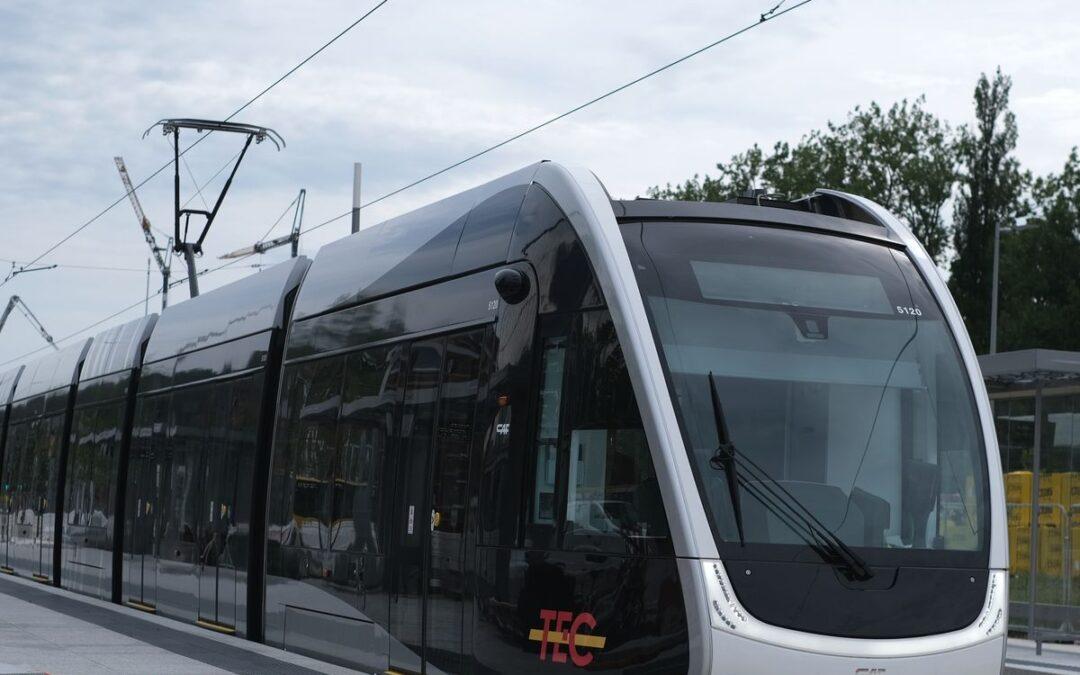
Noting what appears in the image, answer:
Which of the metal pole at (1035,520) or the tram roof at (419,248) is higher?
the tram roof at (419,248)

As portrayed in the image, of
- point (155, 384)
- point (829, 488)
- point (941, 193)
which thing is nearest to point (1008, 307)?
point (941, 193)

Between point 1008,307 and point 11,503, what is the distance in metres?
40.9

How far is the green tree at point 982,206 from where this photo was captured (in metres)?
58.2

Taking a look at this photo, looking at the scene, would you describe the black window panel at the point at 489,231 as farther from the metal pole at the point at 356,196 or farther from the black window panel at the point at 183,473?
the metal pole at the point at 356,196

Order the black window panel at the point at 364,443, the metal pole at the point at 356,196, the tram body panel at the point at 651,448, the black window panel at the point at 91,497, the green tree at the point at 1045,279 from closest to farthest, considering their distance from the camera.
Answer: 1. the tram body panel at the point at 651,448
2. the black window panel at the point at 364,443
3. the black window panel at the point at 91,497
4. the metal pole at the point at 356,196
5. the green tree at the point at 1045,279

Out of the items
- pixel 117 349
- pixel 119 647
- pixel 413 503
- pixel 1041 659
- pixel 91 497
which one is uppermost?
pixel 117 349

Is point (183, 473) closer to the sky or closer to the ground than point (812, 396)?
closer to the ground

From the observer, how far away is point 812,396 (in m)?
7.64

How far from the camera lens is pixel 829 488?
7438 mm

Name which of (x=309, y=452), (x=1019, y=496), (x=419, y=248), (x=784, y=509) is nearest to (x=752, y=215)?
(x=784, y=509)

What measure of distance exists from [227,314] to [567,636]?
7981mm

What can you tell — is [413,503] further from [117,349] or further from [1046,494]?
[117,349]

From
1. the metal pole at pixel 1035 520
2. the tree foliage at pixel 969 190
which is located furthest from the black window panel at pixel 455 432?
the tree foliage at pixel 969 190

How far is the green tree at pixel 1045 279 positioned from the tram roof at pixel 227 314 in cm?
4252
